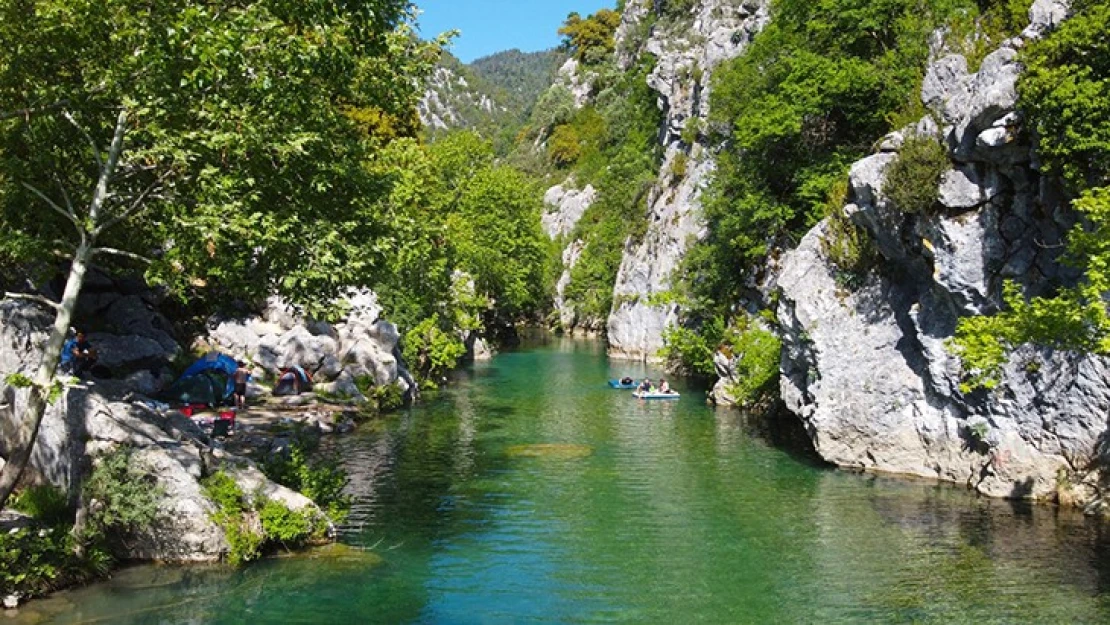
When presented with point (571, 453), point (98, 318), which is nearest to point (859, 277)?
point (571, 453)

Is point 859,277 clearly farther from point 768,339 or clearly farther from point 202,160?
point 202,160

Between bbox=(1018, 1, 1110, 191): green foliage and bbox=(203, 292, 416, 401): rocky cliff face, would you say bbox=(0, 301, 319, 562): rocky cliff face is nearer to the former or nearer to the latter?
bbox=(203, 292, 416, 401): rocky cliff face

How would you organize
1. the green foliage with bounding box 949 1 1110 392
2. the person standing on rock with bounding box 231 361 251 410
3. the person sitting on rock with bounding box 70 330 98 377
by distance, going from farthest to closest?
the person standing on rock with bounding box 231 361 251 410 → the person sitting on rock with bounding box 70 330 98 377 → the green foliage with bounding box 949 1 1110 392

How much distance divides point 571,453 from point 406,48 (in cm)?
1521

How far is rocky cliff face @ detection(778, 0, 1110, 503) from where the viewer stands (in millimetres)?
21578

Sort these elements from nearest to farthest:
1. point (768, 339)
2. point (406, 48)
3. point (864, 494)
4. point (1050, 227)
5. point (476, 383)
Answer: point (406, 48)
point (1050, 227)
point (864, 494)
point (768, 339)
point (476, 383)

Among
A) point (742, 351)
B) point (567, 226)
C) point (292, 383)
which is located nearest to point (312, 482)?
point (292, 383)

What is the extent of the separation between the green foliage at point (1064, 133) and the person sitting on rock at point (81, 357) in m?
25.5

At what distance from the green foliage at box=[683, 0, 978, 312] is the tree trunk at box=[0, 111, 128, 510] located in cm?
2546

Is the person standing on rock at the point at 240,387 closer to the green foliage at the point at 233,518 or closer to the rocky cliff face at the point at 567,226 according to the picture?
the green foliage at the point at 233,518

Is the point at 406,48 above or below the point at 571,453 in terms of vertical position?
above

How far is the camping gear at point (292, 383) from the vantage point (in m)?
34.6

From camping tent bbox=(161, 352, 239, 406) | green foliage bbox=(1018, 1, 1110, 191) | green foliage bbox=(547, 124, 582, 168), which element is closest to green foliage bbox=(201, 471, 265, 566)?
camping tent bbox=(161, 352, 239, 406)

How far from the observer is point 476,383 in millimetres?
49219
